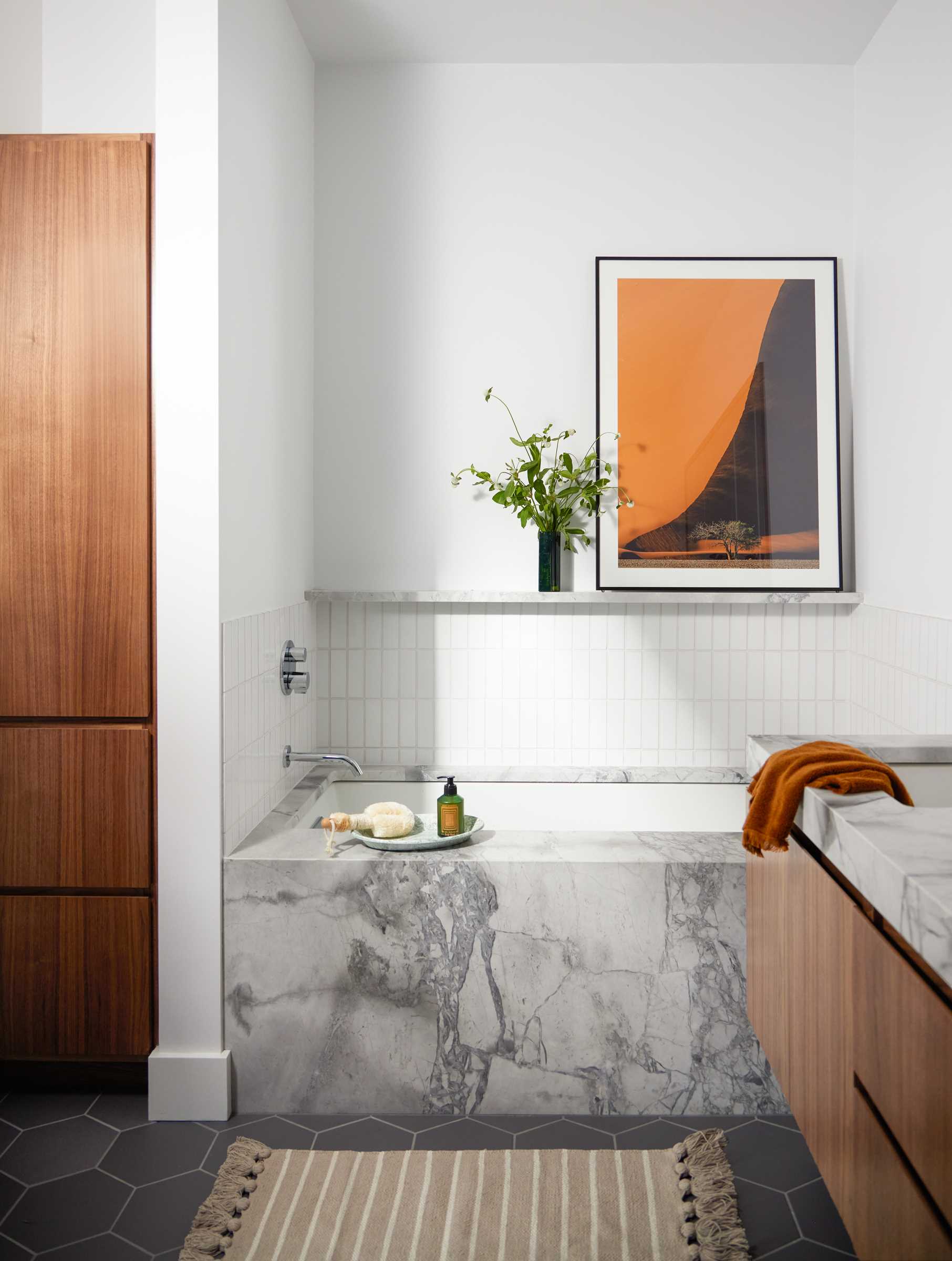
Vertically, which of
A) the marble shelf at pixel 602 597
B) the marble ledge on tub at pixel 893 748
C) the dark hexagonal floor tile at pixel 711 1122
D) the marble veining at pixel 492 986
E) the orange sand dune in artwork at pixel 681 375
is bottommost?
the dark hexagonal floor tile at pixel 711 1122

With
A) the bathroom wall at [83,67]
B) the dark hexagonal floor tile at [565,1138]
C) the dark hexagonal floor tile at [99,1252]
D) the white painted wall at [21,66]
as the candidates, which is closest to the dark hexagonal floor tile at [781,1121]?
the dark hexagonal floor tile at [565,1138]

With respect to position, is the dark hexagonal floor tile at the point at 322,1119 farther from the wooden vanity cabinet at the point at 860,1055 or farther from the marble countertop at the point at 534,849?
the wooden vanity cabinet at the point at 860,1055

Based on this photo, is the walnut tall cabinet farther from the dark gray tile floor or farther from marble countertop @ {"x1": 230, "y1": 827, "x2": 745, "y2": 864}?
marble countertop @ {"x1": 230, "y1": 827, "x2": 745, "y2": 864}

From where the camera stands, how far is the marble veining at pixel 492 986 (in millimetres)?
2021

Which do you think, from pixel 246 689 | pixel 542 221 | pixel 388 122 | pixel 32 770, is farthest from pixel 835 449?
pixel 32 770

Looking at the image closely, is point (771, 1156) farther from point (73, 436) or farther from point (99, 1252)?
point (73, 436)

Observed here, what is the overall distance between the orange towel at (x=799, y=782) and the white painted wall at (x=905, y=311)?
100 centimetres

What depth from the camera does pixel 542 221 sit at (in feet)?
9.37

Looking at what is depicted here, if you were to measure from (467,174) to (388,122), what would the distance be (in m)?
0.28

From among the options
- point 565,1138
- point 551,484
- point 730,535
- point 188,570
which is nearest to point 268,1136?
point 565,1138

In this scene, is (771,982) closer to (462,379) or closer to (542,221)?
(462,379)

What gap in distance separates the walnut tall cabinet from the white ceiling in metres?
0.95

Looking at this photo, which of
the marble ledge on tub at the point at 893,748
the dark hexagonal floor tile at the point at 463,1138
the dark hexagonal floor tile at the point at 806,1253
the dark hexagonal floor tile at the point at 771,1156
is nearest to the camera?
the dark hexagonal floor tile at the point at 806,1253

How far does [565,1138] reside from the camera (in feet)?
6.41
